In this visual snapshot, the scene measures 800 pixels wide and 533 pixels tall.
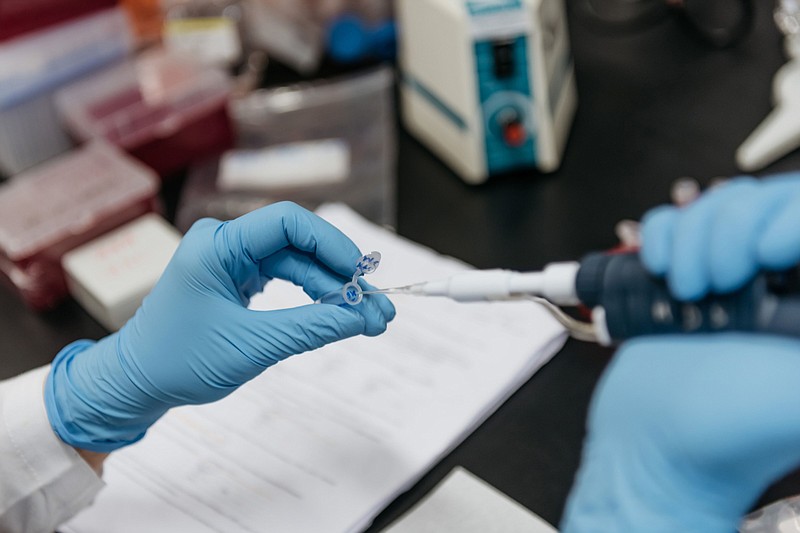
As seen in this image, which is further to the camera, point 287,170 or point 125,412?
point 287,170

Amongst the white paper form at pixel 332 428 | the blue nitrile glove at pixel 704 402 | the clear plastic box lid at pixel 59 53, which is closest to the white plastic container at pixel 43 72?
the clear plastic box lid at pixel 59 53

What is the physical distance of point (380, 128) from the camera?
1.22m

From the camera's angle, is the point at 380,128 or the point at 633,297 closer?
the point at 633,297

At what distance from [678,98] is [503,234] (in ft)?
1.23

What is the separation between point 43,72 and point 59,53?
0.04 meters

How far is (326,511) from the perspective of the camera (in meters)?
0.77

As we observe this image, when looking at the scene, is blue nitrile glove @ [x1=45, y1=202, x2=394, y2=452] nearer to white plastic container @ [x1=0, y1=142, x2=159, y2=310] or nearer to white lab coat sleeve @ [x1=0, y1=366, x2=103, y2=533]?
white lab coat sleeve @ [x1=0, y1=366, x2=103, y2=533]

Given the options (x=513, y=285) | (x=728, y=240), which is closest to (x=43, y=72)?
(x=513, y=285)

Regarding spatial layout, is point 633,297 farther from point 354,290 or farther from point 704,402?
point 354,290

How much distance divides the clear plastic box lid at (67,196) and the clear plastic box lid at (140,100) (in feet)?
0.12

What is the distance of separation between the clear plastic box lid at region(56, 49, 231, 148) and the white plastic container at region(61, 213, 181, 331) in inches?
6.3

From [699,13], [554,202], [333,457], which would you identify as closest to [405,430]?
[333,457]

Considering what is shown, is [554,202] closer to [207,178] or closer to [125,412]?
[207,178]

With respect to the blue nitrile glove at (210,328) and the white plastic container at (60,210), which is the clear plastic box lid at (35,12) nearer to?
the white plastic container at (60,210)
